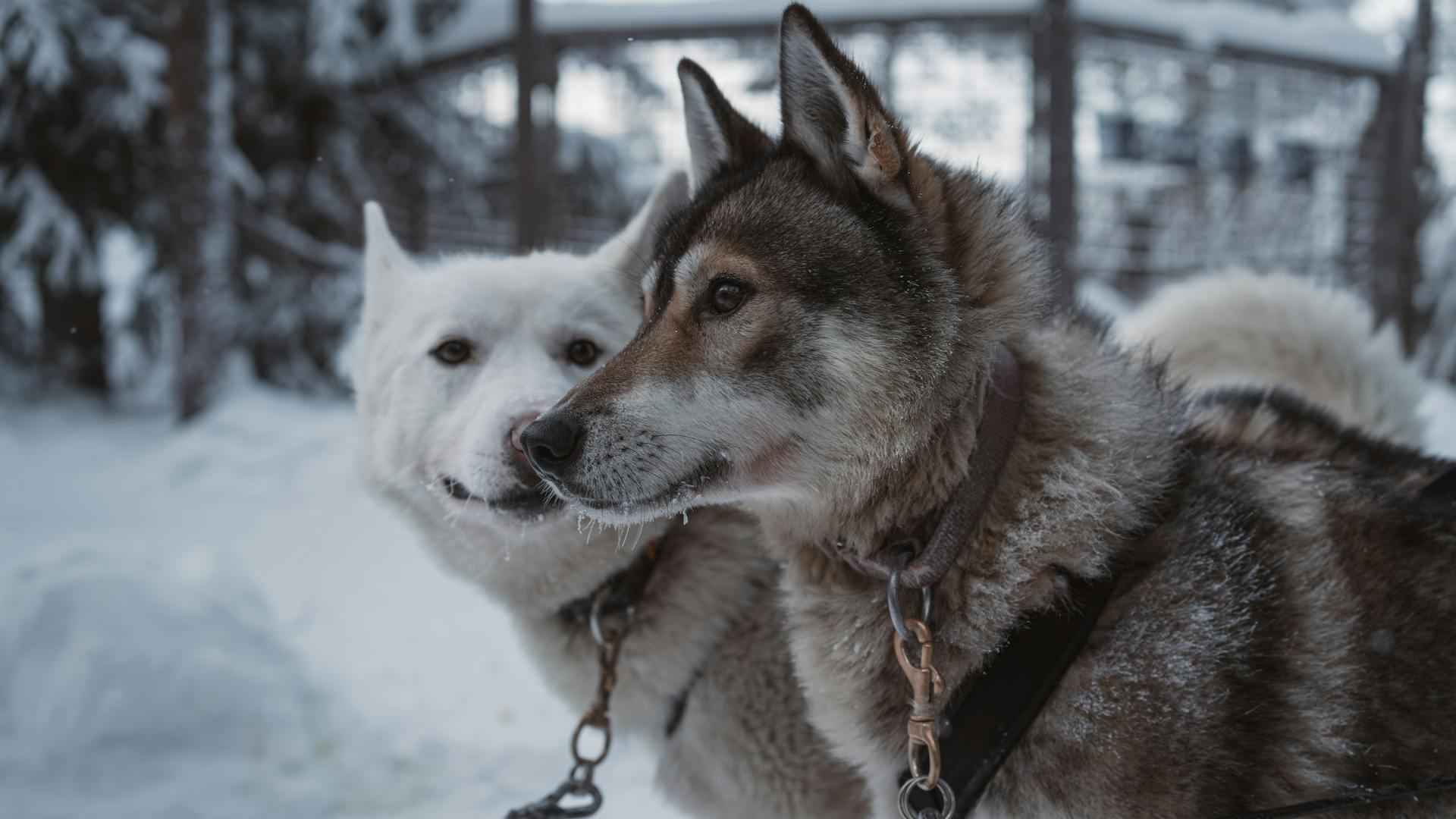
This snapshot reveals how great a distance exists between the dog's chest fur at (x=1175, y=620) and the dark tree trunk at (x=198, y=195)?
722 centimetres

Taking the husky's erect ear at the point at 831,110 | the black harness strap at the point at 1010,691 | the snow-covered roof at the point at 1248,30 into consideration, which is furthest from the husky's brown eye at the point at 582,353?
the snow-covered roof at the point at 1248,30

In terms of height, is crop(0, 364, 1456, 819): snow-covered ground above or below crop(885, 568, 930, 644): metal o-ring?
below

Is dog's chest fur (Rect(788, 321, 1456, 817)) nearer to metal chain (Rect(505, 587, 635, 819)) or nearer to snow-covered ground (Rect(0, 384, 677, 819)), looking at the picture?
metal chain (Rect(505, 587, 635, 819))

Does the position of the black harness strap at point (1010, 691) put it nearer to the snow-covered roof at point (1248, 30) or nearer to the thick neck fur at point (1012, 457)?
the thick neck fur at point (1012, 457)

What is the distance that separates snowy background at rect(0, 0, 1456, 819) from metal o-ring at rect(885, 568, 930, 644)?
187 centimetres

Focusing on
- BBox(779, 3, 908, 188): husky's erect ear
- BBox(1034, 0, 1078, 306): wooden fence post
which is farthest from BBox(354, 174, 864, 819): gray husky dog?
BBox(1034, 0, 1078, 306): wooden fence post

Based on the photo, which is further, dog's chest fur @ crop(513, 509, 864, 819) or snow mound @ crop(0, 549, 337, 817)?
snow mound @ crop(0, 549, 337, 817)

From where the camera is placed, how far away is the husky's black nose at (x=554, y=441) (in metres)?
1.46

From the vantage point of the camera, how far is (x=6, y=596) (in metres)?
3.21

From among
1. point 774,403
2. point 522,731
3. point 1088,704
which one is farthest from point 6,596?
point 1088,704

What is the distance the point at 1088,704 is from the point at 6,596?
12.0 feet

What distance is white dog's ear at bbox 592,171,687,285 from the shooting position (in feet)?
7.79

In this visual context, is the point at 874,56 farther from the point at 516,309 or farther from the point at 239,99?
the point at 239,99

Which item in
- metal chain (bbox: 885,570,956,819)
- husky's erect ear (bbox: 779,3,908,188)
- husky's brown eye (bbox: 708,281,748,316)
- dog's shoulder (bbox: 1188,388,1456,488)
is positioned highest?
husky's erect ear (bbox: 779,3,908,188)
